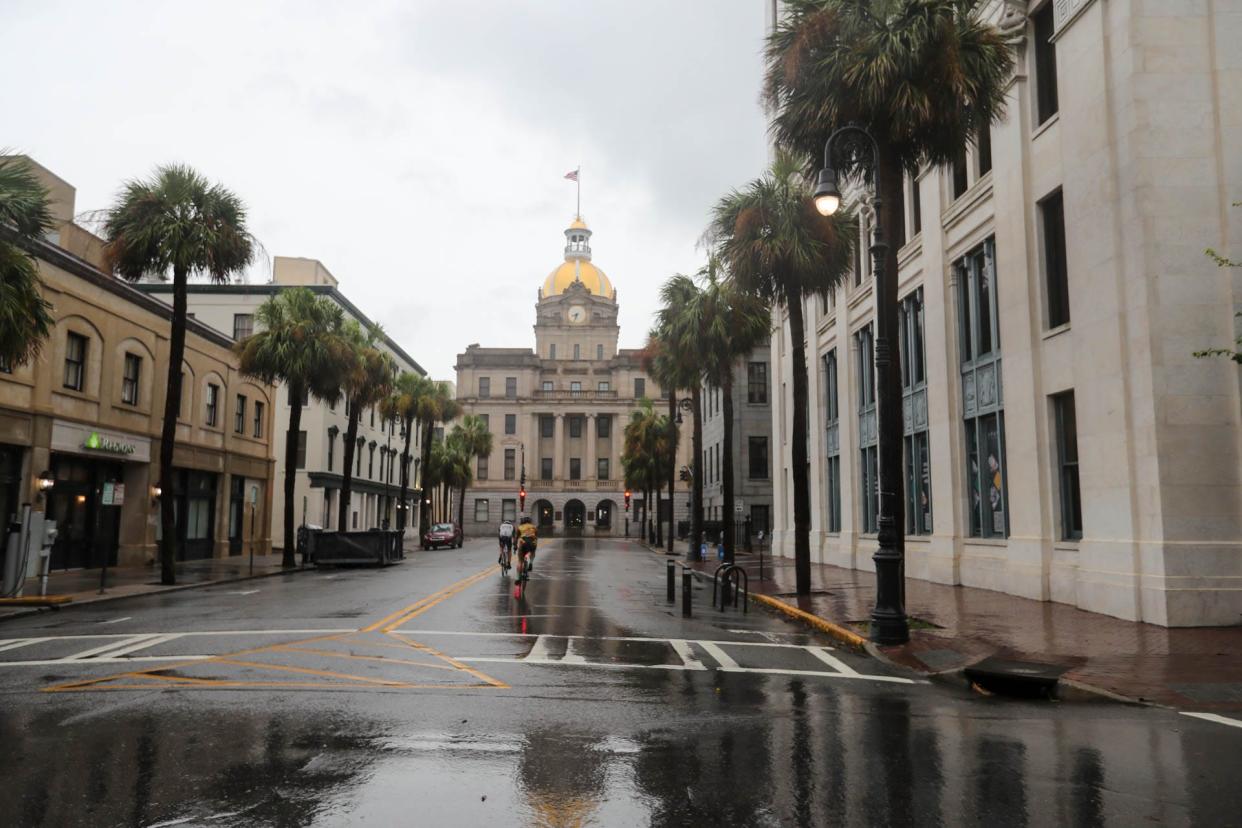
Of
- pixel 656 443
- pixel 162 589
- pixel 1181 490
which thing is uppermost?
pixel 656 443

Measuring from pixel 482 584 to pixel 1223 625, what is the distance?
16.2 m

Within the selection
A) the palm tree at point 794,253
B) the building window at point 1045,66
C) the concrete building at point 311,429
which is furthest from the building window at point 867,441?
the concrete building at point 311,429

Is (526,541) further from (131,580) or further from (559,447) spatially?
(559,447)

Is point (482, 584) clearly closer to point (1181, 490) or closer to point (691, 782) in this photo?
point (1181, 490)

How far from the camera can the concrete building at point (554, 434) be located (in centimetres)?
9381

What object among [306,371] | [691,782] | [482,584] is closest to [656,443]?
[306,371]

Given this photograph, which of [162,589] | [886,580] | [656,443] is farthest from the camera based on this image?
[656,443]

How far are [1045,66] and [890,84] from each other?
6.08m

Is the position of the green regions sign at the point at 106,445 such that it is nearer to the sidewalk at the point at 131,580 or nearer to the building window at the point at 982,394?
the sidewalk at the point at 131,580

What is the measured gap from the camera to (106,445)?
29016 mm

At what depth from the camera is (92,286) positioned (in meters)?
28.1

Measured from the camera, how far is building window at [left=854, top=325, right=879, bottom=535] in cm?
2939

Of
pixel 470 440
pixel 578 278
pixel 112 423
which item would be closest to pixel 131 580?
pixel 112 423

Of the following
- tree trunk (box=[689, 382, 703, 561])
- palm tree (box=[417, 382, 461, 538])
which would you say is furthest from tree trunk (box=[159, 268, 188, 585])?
palm tree (box=[417, 382, 461, 538])
